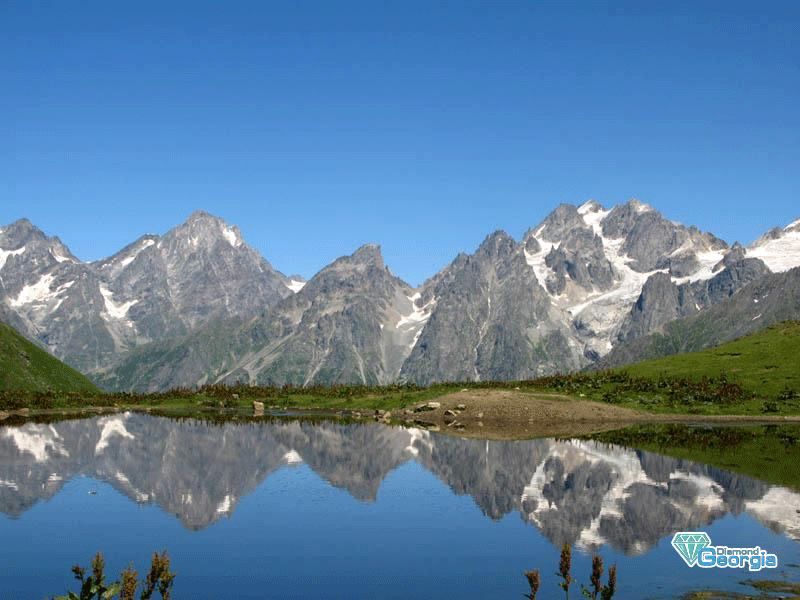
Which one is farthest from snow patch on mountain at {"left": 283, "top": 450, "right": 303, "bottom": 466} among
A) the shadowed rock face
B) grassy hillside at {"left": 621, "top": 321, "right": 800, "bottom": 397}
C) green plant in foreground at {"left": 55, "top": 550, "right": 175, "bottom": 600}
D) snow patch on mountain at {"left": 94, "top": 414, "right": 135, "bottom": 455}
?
grassy hillside at {"left": 621, "top": 321, "right": 800, "bottom": 397}

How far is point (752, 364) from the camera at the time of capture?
14425cm

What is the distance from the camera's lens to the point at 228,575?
3900 centimetres

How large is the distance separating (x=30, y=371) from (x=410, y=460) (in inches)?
4757

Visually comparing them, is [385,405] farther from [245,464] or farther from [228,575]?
[228,575]

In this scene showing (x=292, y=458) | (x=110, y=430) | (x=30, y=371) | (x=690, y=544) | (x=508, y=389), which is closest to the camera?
(x=690, y=544)

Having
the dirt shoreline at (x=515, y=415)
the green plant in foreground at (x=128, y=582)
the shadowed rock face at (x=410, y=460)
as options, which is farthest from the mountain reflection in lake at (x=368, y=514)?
the dirt shoreline at (x=515, y=415)

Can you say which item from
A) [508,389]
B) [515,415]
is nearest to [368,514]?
[515,415]

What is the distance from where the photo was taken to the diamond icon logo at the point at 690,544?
42.2 metres

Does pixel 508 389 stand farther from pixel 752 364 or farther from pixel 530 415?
pixel 752 364

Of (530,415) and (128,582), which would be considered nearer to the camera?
(128,582)

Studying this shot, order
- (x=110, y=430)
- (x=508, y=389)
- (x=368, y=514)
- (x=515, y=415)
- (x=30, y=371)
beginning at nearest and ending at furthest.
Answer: (x=368, y=514), (x=110, y=430), (x=515, y=415), (x=508, y=389), (x=30, y=371)

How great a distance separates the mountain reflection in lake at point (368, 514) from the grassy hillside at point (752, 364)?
2284 inches

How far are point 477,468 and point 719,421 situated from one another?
186 ft

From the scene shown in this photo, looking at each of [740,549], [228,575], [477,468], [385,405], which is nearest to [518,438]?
[477,468]
